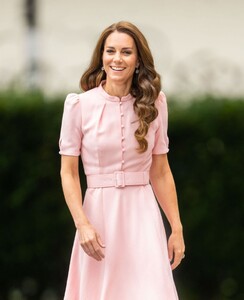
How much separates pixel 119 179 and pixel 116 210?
0.16 meters

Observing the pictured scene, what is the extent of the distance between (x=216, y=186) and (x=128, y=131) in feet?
11.9

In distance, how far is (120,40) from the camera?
6430 millimetres

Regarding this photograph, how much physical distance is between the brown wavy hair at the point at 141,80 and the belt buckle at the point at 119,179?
15cm

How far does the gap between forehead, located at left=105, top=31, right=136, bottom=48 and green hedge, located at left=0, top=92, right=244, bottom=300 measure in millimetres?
3467

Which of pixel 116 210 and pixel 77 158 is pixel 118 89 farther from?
pixel 116 210

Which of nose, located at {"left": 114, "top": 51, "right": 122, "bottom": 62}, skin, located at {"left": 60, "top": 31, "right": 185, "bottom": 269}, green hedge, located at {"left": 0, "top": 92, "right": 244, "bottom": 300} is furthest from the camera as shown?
green hedge, located at {"left": 0, "top": 92, "right": 244, "bottom": 300}

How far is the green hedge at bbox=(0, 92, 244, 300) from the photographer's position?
9.91m

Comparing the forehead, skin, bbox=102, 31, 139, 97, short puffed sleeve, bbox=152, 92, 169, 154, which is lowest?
short puffed sleeve, bbox=152, 92, 169, 154

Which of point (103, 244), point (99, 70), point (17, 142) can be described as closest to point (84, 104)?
point (99, 70)

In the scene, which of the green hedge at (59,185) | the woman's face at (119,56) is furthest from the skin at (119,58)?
the green hedge at (59,185)

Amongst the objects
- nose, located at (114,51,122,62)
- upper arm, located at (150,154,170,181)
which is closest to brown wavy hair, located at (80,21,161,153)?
nose, located at (114,51,122,62)

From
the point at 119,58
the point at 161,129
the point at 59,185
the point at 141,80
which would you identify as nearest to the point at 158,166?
the point at 161,129

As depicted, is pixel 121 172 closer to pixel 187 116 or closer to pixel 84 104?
pixel 84 104

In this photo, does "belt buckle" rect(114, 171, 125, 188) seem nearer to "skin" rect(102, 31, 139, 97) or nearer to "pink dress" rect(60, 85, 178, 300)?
"pink dress" rect(60, 85, 178, 300)
